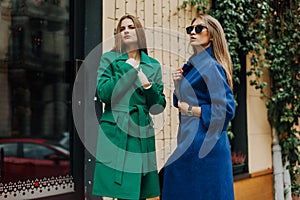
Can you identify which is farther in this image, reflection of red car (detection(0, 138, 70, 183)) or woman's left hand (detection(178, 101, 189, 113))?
reflection of red car (detection(0, 138, 70, 183))

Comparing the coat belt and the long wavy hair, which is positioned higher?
the long wavy hair

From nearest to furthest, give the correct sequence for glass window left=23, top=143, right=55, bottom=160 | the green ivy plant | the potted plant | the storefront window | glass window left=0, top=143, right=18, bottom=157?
the storefront window < glass window left=0, top=143, right=18, bottom=157 < the green ivy plant < the potted plant < glass window left=23, top=143, right=55, bottom=160

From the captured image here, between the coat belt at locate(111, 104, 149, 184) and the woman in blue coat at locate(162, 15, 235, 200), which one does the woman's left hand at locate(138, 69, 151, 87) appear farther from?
the woman in blue coat at locate(162, 15, 235, 200)

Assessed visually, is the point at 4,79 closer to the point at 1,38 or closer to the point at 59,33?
the point at 1,38

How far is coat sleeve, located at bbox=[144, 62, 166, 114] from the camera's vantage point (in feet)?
8.27

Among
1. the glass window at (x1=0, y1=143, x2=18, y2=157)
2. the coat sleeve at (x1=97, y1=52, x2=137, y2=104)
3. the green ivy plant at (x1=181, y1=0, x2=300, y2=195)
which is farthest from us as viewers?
the green ivy plant at (x1=181, y1=0, x2=300, y2=195)

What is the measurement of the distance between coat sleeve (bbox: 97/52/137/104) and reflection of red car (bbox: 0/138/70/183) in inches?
46.4

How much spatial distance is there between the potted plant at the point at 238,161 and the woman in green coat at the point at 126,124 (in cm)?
278

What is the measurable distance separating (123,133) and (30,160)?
290cm

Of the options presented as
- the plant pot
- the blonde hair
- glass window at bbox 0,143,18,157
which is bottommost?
the plant pot

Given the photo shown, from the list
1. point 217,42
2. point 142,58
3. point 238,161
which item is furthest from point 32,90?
point 217,42

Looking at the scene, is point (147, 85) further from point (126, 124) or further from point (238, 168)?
point (238, 168)

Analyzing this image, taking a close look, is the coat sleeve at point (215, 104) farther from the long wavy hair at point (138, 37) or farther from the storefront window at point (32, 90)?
the storefront window at point (32, 90)

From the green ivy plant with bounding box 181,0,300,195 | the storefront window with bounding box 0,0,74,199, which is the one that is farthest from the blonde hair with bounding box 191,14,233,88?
the green ivy plant with bounding box 181,0,300,195
